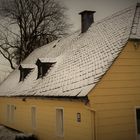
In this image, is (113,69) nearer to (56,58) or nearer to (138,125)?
(138,125)

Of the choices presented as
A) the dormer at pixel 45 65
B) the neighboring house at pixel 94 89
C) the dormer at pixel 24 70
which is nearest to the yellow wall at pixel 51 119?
the neighboring house at pixel 94 89

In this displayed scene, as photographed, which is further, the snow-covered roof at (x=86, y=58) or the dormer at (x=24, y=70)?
the dormer at (x=24, y=70)

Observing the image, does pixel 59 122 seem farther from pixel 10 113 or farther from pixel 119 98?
pixel 10 113

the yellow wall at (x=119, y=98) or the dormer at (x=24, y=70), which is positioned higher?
the dormer at (x=24, y=70)

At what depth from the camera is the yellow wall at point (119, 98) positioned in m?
12.9

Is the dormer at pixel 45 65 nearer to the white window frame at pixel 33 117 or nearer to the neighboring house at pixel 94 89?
the neighboring house at pixel 94 89

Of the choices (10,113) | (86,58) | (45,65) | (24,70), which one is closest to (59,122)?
(86,58)

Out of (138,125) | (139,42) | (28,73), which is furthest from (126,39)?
(28,73)

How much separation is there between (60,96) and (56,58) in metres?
5.69

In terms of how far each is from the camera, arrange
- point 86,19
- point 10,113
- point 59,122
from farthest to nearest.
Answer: point 10,113
point 86,19
point 59,122

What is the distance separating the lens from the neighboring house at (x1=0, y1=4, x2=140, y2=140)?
1296cm

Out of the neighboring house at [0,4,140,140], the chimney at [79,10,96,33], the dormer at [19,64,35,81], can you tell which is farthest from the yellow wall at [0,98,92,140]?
the chimney at [79,10,96,33]

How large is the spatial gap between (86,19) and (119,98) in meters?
8.68

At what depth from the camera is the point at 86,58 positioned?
51.9 ft
